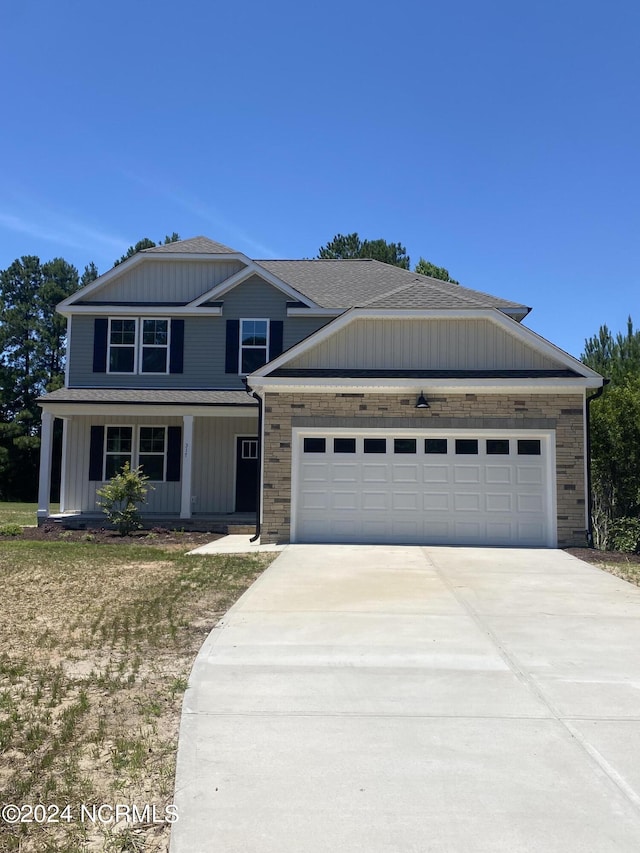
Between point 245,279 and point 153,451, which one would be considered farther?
point 153,451

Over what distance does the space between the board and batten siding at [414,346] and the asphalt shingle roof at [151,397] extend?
335 centimetres

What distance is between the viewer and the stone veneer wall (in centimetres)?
1298

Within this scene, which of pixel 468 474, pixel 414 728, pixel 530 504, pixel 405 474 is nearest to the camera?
pixel 414 728

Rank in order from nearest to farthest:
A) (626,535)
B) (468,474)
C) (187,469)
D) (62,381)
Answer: (468,474)
(626,535)
(187,469)
(62,381)

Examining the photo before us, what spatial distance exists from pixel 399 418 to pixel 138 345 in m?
8.52

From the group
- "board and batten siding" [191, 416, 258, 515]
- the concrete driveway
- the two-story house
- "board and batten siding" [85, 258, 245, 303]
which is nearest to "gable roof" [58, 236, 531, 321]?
"board and batten siding" [85, 258, 245, 303]

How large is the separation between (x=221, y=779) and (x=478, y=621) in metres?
4.01

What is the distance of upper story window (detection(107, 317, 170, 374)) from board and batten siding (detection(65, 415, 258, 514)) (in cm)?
139

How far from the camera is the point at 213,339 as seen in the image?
59.7 feet

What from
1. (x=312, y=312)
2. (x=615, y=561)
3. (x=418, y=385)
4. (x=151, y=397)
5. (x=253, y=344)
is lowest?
(x=615, y=561)

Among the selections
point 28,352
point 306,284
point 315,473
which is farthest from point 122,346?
point 28,352

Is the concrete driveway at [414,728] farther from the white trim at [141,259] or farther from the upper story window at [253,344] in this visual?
the white trim at [141,259]

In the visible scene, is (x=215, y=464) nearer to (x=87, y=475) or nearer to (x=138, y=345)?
(x=87, y=475)

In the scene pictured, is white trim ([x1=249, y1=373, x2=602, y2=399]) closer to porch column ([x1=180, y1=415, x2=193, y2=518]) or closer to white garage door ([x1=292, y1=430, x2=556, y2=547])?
white garage door ([x1=292, y1=430, x2=556, y2=547])
